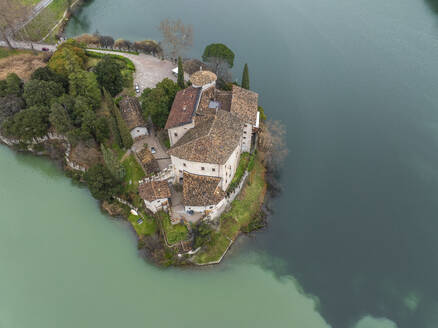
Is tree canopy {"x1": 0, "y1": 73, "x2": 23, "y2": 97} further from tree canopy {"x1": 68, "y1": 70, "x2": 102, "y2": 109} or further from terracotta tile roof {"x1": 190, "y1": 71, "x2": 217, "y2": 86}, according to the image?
terracotta tile roof {"x1": 190, "y1": 71, "x2": 217, "y2": 86}

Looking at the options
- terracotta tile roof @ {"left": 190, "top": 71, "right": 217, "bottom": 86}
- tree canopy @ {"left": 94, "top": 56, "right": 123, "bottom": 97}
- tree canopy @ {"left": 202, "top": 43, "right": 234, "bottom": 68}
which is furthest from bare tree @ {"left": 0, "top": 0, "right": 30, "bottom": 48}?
terracotta tile roof @ {"left": 190, "top": 71, "right": 217, "bottom": 86}

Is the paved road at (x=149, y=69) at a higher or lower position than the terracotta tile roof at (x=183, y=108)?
lower

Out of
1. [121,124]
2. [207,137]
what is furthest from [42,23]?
[207,137]

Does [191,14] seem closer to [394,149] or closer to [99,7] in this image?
[99,7]

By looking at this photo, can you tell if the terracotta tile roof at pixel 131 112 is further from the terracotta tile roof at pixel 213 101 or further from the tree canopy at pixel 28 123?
the tree canopy at pixel 28 123

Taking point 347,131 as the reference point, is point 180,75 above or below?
above

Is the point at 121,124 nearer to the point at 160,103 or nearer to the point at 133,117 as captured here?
the point at 133,117

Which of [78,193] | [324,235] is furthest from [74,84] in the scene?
[324,235]

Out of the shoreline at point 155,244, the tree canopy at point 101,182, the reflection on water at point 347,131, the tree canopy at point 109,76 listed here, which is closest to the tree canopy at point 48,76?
the tree canopy at point 109,76
